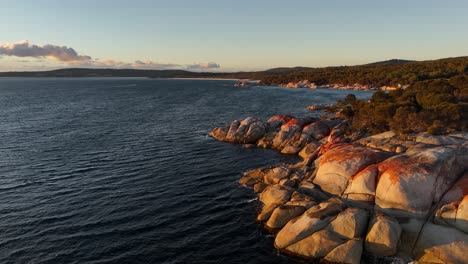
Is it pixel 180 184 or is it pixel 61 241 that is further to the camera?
pixel 180 184

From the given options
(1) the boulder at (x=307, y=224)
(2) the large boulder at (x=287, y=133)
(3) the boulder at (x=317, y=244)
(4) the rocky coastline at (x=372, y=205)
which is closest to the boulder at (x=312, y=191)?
(4) the rocky coastline at (x=372, y=205)

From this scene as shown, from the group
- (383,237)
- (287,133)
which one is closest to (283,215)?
(383,237)

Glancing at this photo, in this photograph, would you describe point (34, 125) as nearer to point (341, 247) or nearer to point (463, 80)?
point (341, 247)

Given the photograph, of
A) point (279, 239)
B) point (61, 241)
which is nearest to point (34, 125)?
point (61, 241)

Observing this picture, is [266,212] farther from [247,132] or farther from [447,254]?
[247,132]

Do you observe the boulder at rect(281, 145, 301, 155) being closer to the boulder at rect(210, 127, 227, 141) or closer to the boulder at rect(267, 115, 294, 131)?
the boulder at rect(267, 115, 294, 131)

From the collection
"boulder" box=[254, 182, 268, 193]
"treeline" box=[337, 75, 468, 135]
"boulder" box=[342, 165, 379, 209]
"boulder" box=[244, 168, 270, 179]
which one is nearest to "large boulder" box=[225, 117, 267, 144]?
"treeline" box=[337, 75, 468, 135]

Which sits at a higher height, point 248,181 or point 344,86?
point 344,86
